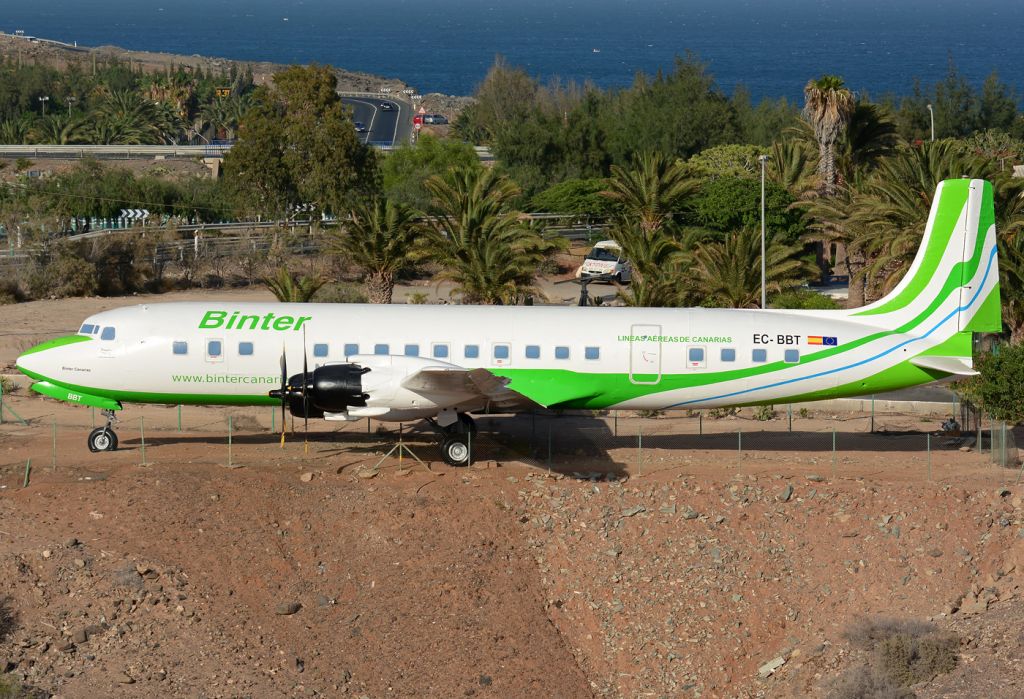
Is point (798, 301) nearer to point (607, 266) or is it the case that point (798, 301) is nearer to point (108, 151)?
point (607, 266)

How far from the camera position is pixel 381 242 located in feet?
170

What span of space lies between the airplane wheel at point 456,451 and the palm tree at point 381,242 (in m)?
18.7

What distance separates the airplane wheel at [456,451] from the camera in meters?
33.8

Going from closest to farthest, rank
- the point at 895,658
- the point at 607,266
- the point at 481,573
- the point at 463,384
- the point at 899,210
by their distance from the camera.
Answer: the point at 895,658 < the point at 481,573 < the point at 463,384 < the point at 899,210 < the point at 607,266

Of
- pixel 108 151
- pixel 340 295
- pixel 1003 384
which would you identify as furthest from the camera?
pixel 108 151

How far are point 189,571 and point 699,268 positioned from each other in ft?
94.1

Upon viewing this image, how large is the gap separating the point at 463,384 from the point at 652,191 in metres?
34.0

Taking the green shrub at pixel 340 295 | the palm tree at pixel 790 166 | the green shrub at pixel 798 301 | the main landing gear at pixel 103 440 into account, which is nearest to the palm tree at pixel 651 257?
the green shrub at pixel 798 301

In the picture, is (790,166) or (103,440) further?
(790,166)

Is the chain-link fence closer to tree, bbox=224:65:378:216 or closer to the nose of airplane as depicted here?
the nose of airplane

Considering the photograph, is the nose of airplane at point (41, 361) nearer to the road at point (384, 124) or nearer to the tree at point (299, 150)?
the tree at point (299, 150)

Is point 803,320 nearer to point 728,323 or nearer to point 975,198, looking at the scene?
point 728,323

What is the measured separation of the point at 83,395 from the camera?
3438 cm

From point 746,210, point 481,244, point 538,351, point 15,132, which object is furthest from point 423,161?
point 538,351
